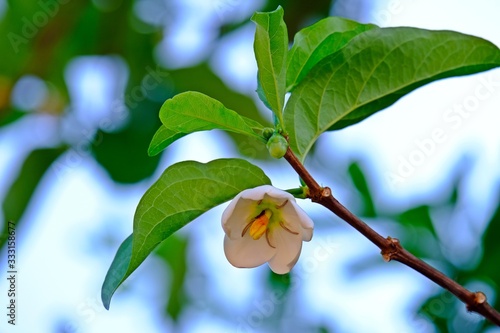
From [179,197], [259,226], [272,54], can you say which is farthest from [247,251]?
[272,54]

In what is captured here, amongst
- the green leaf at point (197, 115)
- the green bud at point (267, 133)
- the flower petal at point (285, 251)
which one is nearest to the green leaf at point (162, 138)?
the green leaf at point (197, 115)

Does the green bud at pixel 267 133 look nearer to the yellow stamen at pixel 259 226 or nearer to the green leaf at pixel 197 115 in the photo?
the green leaf at pixel 197 115

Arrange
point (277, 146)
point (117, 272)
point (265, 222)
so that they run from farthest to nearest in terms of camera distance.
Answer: point (265, 222) → point (117, 272) → point (277, 146)

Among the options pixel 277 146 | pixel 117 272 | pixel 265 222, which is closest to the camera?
pixel 277 146

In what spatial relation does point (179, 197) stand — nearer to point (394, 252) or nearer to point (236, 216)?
point (236, 216)

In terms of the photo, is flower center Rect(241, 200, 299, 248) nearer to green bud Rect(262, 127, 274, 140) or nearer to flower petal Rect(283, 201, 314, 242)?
flower petal Rect(283, 201, 314, 242)

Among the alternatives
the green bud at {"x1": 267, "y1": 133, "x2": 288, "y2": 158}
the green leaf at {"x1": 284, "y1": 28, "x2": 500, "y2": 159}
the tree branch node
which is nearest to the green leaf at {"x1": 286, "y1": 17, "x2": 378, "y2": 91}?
the green leaf at {"x1": 284, "y1": 28, "x2": 500, "y2": 159}
